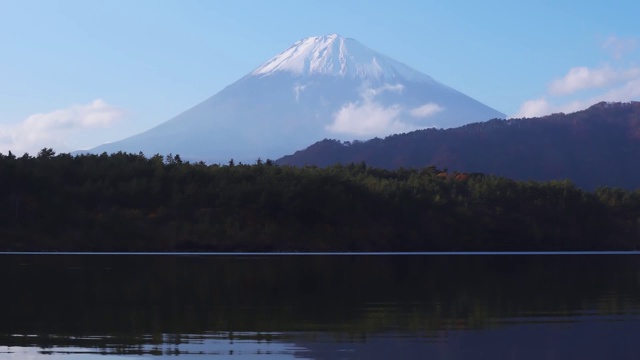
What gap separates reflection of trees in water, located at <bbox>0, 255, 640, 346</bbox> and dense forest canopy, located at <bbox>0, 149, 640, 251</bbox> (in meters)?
19.6

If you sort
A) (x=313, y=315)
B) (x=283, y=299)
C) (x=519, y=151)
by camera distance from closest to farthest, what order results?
(x=313, y=315), (x=283, y=299), (x=519, y=151)

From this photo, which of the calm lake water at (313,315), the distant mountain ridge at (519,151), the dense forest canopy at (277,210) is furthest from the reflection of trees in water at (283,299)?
the distant mountain ridge at (519,151)

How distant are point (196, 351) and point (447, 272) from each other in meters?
19.0

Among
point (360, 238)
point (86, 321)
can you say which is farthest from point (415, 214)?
point (86, 321)

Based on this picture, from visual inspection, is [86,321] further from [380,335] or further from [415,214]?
[415,214]

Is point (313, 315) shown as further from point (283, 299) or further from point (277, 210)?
point (277, 210)

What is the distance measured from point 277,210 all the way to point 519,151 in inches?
1751

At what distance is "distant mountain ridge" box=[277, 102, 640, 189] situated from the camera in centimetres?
9126

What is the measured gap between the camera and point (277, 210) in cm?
5584

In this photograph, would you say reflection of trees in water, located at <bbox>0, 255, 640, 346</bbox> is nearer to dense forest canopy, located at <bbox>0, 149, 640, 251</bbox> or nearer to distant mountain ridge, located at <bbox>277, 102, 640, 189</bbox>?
dense forest canopy, located at <bbox>0, 149, 640, 251</bbox>

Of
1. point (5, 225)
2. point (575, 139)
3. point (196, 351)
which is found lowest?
point (196, 351)

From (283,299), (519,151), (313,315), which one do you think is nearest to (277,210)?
(283,299)

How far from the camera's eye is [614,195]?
66000 mm

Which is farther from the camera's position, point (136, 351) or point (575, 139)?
point (575, 139)
